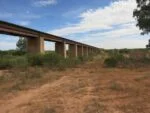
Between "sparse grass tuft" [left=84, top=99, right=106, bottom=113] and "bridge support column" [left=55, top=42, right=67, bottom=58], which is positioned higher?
"bridge support column" [left=55, top=42, right=67, bottom=58]

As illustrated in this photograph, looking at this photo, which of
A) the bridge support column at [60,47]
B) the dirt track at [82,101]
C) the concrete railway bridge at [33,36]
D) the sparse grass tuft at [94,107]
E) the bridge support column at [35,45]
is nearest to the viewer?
the sparse grass tuft at [94,107]

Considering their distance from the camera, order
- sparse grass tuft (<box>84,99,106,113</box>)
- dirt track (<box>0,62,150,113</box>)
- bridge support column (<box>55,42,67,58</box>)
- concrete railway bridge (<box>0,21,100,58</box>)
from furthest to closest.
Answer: bridge support column (<box>55,42,67,58</box>), concrete railway bridge (<box>0,21,100,58</box>), dirt track (<box>0,62,150,113</box>), sparse grass tuft (<box>84,99,106,113</box>)

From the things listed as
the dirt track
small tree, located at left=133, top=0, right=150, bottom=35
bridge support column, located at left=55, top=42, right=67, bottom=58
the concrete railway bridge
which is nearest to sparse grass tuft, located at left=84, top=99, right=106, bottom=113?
the dirt track

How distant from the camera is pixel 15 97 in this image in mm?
11922

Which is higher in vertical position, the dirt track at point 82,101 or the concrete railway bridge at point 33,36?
the concrete railway bridge at point 33,36

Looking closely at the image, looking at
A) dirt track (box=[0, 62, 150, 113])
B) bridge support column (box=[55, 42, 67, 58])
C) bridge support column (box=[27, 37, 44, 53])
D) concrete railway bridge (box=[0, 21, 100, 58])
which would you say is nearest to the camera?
dirt track (box=[0, 62, 150, 113])

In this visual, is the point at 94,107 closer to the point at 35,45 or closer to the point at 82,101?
the point at 82,101

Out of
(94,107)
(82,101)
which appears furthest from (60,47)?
(94,107)

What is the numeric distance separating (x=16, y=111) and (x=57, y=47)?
163 ft

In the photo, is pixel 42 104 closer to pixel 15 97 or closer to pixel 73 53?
pixel 15 97

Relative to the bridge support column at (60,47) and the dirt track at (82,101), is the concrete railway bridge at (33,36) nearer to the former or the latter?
the bridge support column at (60,47)

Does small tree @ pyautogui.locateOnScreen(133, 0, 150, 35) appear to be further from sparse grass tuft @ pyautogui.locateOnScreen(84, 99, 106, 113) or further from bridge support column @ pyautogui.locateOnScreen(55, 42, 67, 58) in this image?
sparse grass tuft @ pyautogui.locateOnScreen(84, 99, 106, 113)

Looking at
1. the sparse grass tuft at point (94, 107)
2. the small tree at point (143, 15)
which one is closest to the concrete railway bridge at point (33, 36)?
the small tree at point (143, 15)

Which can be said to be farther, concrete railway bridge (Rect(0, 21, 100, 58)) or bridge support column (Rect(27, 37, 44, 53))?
bridge support column (Rect(27, 37, 44, 53))
